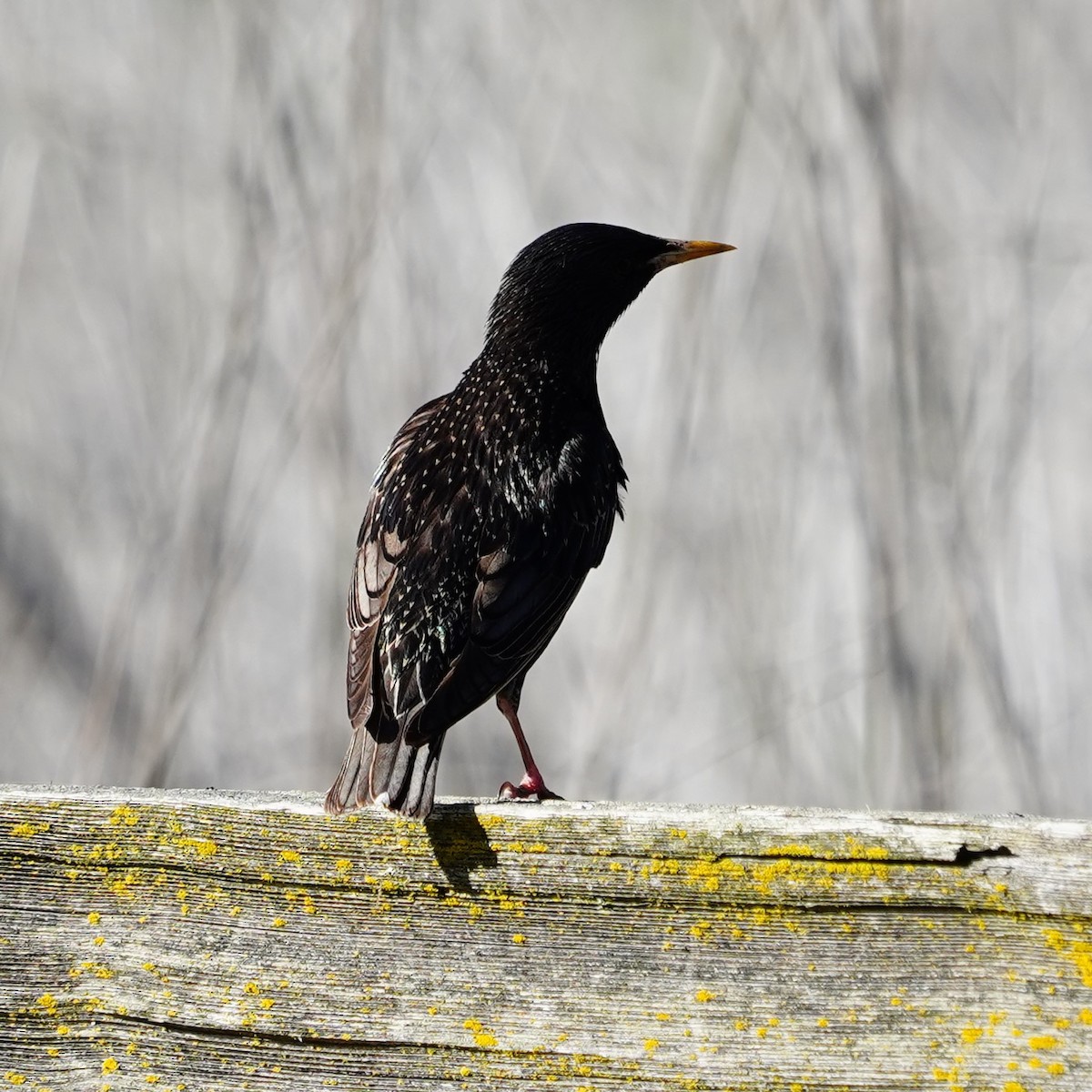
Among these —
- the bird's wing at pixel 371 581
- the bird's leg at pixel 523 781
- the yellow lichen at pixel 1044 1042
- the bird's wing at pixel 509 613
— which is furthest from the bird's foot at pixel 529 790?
the yellow lichen at pixel 1044 1042

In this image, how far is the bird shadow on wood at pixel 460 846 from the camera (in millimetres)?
1608

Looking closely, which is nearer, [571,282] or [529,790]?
[529,790]

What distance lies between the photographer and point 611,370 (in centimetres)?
406

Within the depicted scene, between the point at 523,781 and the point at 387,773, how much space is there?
1120 millimetres

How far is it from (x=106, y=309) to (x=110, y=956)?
9.52 feet

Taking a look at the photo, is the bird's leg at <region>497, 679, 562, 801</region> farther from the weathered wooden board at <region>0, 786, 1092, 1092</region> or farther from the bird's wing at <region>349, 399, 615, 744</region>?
the weathered wooden board at <region>0, 786, 1092, 1092</region>

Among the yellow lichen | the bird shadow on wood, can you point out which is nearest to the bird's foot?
the bird shadow on wood

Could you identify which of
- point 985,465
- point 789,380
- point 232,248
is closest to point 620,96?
point 789,380

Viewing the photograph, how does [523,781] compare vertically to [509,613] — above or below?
below

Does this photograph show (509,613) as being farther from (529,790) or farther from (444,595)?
(529,790)

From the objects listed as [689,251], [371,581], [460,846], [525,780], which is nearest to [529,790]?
[525,780]

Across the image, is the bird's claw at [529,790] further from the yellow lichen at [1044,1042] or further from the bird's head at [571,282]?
the yellow lichen at [1044,1042]

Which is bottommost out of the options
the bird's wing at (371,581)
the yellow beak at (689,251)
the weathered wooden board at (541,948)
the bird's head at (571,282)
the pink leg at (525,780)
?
the pink leg at (525,780)

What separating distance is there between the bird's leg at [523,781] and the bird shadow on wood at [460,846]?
889 millimetres
